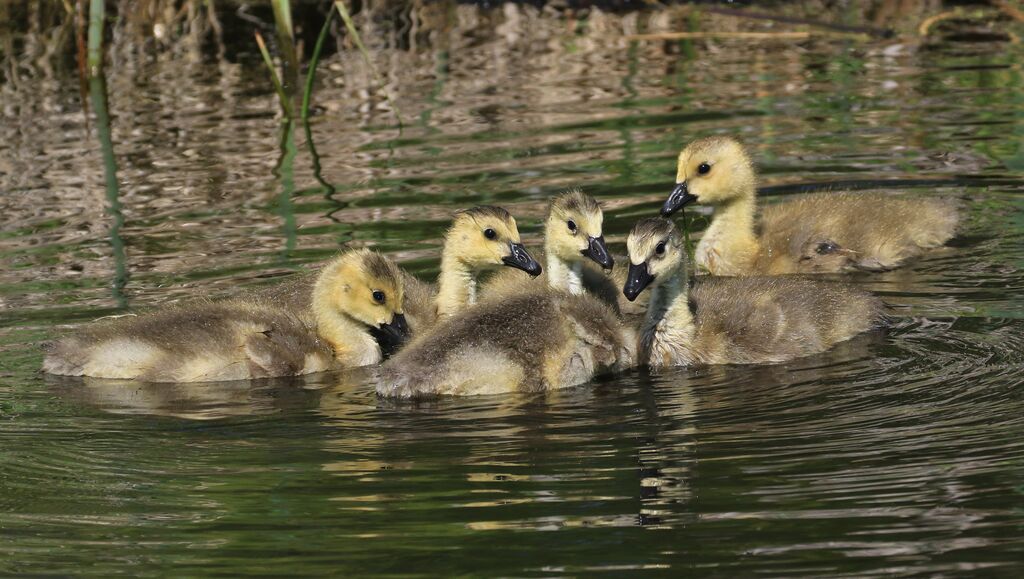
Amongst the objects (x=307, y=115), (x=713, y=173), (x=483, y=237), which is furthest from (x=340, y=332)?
(x=307, y=115)

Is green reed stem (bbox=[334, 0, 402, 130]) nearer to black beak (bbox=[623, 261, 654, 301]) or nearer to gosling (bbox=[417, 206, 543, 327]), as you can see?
gosling (bbox=[417, 206, 543, 327])

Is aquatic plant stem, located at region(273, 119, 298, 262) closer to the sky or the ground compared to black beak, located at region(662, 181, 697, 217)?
closer to the ground

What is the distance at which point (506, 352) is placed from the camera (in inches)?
292

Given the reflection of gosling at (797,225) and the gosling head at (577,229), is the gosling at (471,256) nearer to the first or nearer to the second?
the gosling head at (577,229)

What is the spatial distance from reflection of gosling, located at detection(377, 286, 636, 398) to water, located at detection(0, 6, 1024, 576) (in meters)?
0.11

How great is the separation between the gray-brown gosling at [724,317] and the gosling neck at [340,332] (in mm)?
1365

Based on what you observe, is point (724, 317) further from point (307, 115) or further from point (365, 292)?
point (307, 115)

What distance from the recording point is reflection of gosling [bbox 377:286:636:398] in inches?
291

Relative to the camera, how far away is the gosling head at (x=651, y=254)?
784 centimetres

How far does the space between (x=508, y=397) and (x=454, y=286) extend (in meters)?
1.40

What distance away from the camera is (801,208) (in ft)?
32.4

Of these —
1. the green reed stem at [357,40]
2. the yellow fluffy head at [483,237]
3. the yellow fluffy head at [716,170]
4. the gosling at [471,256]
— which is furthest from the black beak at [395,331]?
the green reed stem at [357,40]

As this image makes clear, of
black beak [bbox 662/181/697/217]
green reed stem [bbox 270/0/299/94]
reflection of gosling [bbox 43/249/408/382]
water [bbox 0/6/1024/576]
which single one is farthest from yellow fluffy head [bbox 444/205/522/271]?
green reed stem [bbox 270/0/299/94]

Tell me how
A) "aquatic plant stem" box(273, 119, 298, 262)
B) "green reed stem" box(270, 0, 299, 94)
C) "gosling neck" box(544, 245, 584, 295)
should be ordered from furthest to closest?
1. "green reed stem" box(270, 0, 299, 94)
2. "aquatic plant stem" box(273, 119, 298, 262)
3. "gosling neck" box(544, 245, 584, 295)
